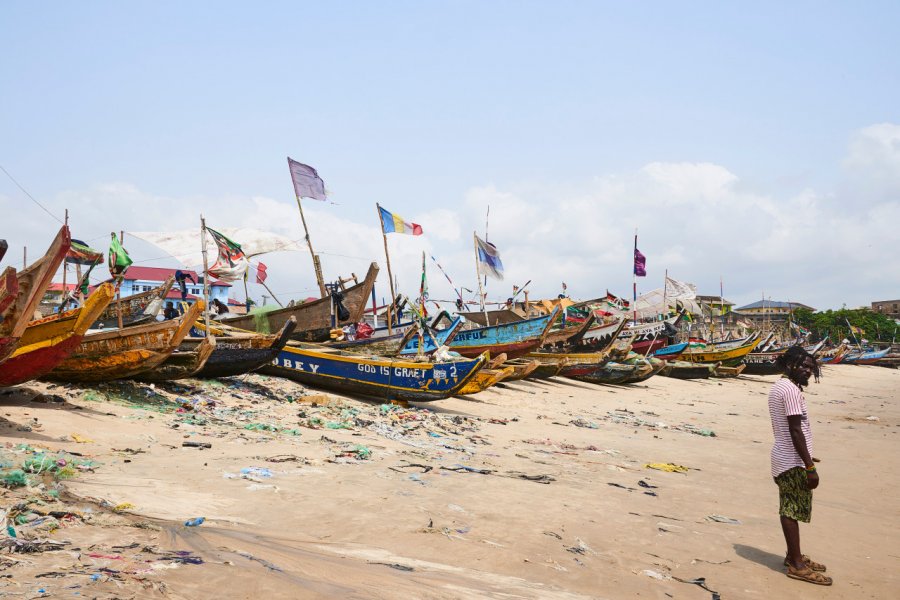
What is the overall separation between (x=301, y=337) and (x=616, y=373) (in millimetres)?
13446

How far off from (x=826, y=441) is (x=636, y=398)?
8.88m

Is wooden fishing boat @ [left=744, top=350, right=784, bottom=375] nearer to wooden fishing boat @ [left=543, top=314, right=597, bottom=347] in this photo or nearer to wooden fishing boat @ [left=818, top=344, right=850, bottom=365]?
wooden fishing boat @ [left=543, top=314, right=597, bottom=347]

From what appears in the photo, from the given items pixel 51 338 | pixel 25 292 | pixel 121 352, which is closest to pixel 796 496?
pixel 25 292

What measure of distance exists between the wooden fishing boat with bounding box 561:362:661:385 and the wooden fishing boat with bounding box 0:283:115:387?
20.5 m

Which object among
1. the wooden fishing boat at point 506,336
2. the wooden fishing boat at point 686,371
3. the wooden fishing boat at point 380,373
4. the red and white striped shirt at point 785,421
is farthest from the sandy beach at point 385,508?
the wooden fishing boat at point 686,371

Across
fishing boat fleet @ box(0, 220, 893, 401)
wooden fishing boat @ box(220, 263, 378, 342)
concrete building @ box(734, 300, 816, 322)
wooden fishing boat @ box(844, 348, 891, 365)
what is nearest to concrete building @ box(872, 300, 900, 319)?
concrete building @ box(734, 300, 816, 322)

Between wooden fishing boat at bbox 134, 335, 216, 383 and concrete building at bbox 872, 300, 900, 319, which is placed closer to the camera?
wooden fishing boat at bbox 134, 335, 216, 383

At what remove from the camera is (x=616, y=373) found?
A: 27.7 m

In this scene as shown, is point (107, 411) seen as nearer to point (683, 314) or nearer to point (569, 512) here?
point (569, 512)

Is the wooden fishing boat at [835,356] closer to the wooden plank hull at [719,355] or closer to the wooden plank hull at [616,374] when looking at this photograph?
the wooden plank hull at [719,355]

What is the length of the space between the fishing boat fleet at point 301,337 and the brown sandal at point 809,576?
167cm

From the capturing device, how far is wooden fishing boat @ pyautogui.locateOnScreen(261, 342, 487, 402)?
14.5 metres

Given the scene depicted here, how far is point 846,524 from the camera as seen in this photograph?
7359 mm

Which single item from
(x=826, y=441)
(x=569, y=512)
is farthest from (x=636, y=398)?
(x=569, y=512)
